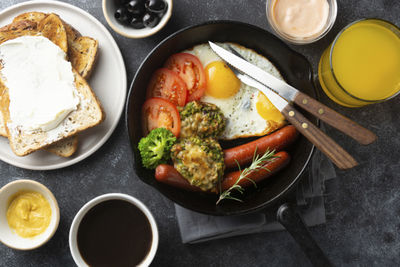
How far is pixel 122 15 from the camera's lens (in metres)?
3.13

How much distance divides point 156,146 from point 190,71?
2.40 ft

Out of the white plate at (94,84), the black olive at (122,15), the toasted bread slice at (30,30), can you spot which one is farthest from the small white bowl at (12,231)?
the black olive at (122,15)

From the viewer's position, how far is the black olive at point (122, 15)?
312cm

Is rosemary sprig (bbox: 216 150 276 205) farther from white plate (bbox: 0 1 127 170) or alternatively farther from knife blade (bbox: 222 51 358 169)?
white plate (bbox: 0 1 127 170)

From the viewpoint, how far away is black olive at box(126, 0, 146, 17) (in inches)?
122

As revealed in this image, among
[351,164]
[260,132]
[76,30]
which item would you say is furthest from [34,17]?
[351,164]

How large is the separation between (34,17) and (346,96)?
111 inches

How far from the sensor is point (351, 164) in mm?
2697

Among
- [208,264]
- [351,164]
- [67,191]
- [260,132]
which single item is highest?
[351,164]

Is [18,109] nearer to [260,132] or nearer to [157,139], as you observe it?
[157,139]

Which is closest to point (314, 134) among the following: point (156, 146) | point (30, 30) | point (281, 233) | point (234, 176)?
point (234, 176)

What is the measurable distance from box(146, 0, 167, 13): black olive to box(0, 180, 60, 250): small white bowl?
5.73 ft

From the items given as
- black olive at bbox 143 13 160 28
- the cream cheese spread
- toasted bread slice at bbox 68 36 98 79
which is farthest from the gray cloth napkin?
black olive at bbox 143 13 160 28

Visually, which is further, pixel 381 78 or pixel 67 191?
pixel 67 191
